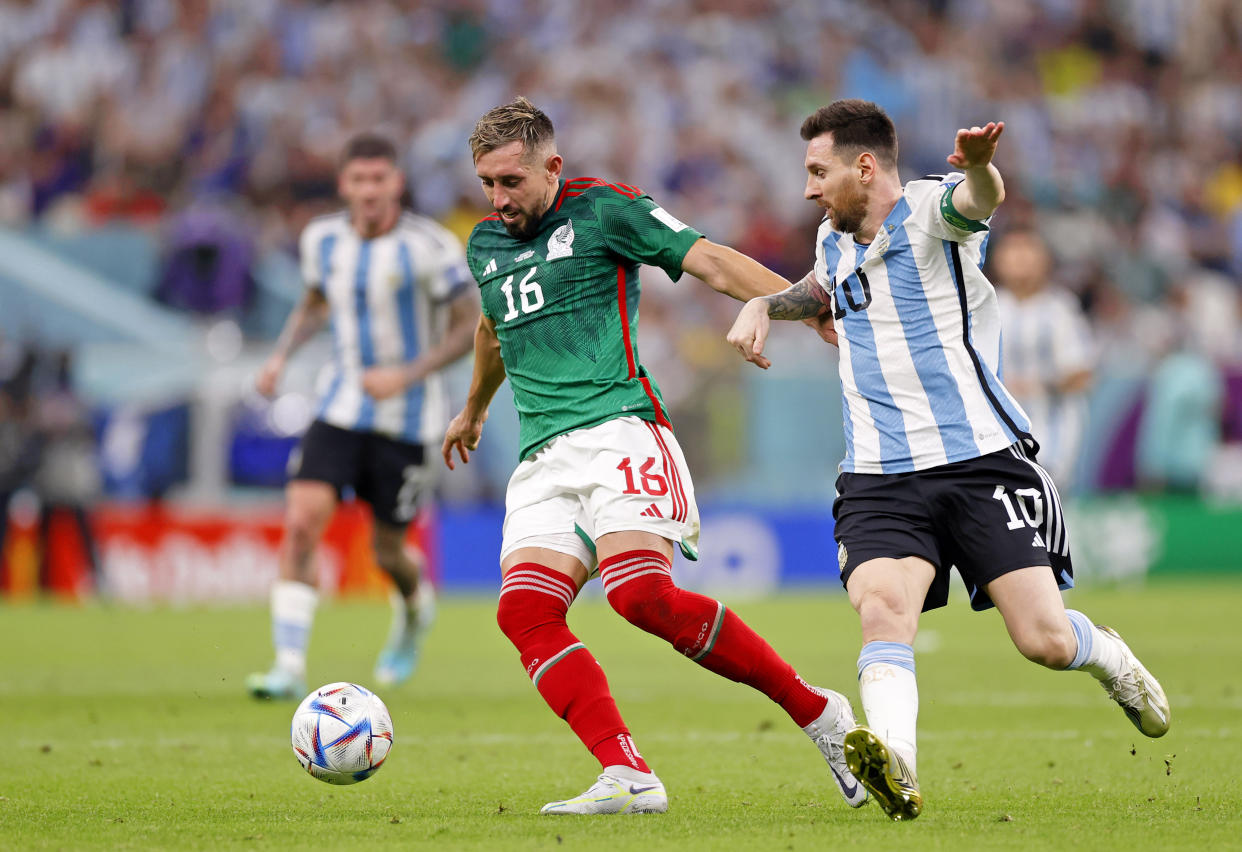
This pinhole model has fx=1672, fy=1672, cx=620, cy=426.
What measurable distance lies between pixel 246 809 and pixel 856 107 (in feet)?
8.89

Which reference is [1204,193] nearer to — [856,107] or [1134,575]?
[1134,575]

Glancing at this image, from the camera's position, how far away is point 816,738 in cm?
486

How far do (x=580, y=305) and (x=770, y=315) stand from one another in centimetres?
64

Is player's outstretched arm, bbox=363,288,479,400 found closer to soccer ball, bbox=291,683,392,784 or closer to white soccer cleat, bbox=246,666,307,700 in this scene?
white soccer cleat, bbox=246,666,307,700

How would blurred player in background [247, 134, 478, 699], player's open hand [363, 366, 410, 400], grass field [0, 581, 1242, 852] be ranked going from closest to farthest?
grass field [0, 581, 1242, 852] → player's open hand [363, 366, 410, 400] → blurred player in background [247, 134, 478, 699]

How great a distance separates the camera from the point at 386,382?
26.6 feet

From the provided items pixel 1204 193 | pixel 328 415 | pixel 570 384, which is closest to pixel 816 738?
pixel 570 384

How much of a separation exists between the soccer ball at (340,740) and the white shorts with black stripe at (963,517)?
4.86 feet

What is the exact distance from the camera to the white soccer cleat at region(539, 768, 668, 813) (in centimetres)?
458

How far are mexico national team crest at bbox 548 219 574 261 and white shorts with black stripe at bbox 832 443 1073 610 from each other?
1.13 meters

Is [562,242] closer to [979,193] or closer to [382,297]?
[979,193]

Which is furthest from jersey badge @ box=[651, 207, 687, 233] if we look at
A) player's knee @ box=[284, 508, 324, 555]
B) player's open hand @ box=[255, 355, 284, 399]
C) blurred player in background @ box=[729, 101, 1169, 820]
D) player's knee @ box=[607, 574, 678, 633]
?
player's open hand @ box=[255, 355, 284, 399]

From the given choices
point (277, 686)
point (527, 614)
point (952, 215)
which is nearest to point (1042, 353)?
point (277, 686)

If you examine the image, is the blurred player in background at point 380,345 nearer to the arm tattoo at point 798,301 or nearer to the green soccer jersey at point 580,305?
the green soccer jersey at point 580,305
